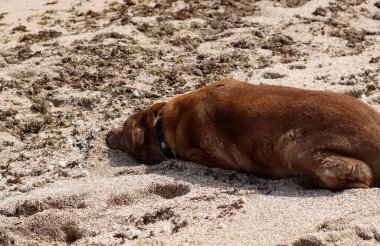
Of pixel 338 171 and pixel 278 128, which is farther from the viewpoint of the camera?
pixel 278 128

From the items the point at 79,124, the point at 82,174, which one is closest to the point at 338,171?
the point at 82,174

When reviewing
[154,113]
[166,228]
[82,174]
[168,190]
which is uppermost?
[154,113]

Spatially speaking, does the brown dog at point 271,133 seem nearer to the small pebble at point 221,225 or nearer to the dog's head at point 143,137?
the dog's head at point 143,137

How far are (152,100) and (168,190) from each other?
223cm

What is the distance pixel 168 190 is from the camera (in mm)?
5266

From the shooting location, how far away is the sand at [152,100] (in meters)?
4.51

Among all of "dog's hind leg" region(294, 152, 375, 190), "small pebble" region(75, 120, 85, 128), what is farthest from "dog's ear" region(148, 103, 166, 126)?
"dog's hind leg" region(294, 152, 375, 190)

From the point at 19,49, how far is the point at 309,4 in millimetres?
5033

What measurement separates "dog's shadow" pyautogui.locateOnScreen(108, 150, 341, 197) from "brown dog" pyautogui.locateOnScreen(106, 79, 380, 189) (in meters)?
0.07

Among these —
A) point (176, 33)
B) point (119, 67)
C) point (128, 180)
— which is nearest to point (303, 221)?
point (128, 180)

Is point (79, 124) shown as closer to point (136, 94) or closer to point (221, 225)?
point (136, 94)

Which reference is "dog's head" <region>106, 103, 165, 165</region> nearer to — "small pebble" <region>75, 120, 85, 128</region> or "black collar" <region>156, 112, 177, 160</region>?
"black collar" <region>156, 112, 177, 160</region>

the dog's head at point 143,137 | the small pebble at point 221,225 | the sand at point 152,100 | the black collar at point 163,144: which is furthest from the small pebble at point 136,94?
the small pebble at point 221,225

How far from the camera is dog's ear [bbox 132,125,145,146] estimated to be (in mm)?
5941
